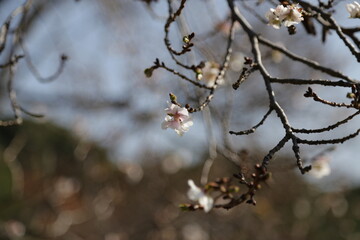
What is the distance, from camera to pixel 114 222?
8.46 metres

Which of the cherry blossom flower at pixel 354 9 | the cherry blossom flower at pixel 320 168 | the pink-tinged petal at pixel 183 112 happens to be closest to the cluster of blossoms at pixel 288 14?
the cherry blossom flower at pixel 354 9

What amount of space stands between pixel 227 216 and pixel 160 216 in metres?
1.24

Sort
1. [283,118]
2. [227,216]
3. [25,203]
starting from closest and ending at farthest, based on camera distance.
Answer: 1. [283,118]
2. [227,216]
3. [25,203]

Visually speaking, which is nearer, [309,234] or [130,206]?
[309,234]

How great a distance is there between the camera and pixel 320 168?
2949 millimetres

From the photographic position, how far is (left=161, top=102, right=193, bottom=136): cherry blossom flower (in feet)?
5.43

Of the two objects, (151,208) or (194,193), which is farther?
(151,208)

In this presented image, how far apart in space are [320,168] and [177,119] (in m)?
1.57

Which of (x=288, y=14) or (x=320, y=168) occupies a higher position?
(x=288, y=14)

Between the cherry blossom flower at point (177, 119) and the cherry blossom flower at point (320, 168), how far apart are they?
1.46m

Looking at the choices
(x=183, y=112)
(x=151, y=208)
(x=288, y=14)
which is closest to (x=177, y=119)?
(x=183, y=112)

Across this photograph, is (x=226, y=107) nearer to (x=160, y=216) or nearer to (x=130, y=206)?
(x=160, y=216)

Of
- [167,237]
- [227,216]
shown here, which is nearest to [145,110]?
[167,237]

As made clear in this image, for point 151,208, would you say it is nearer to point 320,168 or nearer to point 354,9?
point 320,168
